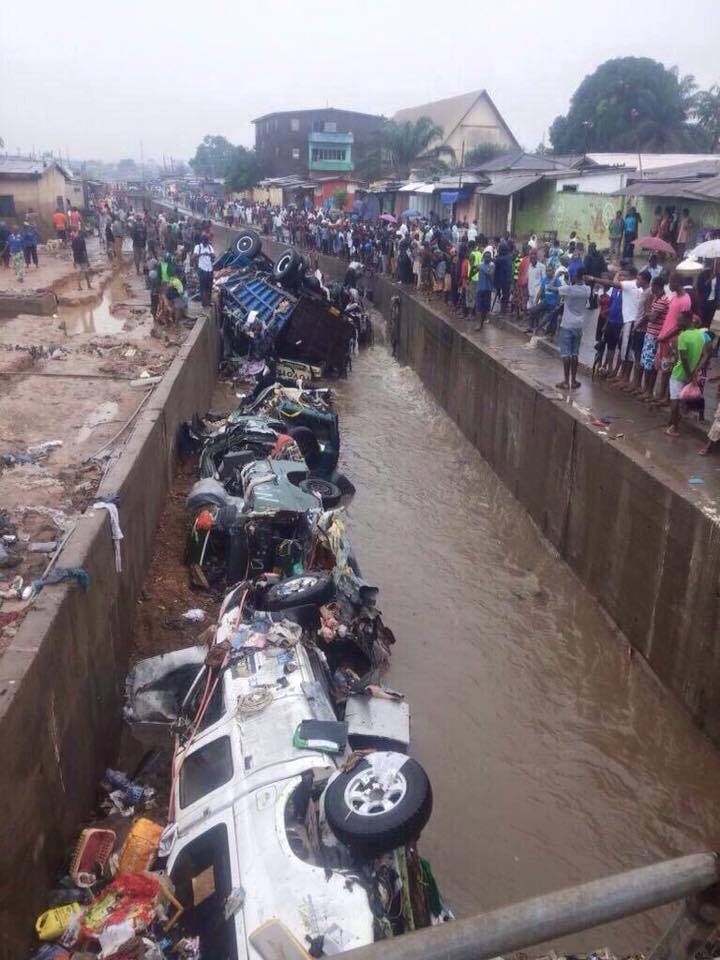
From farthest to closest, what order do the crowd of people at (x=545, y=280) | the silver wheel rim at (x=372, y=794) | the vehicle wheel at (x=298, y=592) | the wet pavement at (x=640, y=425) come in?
→ the crowd of people at (x=545, y=280)
the wet pavement at (x=640, y=425)
the vehicle wheel at (x=298, y=592)
the silver wheel rim at (x=372, y=794)

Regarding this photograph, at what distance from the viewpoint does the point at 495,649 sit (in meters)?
8.74

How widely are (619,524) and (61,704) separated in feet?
20.8

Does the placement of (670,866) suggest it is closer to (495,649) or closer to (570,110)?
(495,649)

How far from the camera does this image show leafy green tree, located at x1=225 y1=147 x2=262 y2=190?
69938 mm

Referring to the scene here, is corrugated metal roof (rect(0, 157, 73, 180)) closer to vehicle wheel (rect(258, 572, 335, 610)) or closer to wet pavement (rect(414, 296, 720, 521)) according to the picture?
wet pavement (rect(414, 296, 720, 521))

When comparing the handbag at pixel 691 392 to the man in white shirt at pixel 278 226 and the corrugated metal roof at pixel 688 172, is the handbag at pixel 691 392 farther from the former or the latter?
the man in white shirt at pixel 278 226

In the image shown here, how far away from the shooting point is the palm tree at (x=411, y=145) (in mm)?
48000

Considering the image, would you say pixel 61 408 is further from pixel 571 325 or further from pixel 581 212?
pixel 581 212

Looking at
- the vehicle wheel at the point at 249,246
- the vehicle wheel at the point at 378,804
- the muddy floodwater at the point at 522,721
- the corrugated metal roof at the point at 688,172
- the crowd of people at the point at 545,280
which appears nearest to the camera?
the vehicle wheel at the point at 378,804

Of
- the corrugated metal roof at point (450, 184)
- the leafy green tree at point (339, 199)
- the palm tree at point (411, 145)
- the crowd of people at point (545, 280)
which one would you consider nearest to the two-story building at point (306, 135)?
the palm tree at point (411, 145)

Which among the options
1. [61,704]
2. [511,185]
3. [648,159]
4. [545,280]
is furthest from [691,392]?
[648,159]

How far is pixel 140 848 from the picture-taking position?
15.8 ft

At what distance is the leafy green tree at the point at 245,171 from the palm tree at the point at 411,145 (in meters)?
24.0

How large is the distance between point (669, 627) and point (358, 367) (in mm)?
16005
